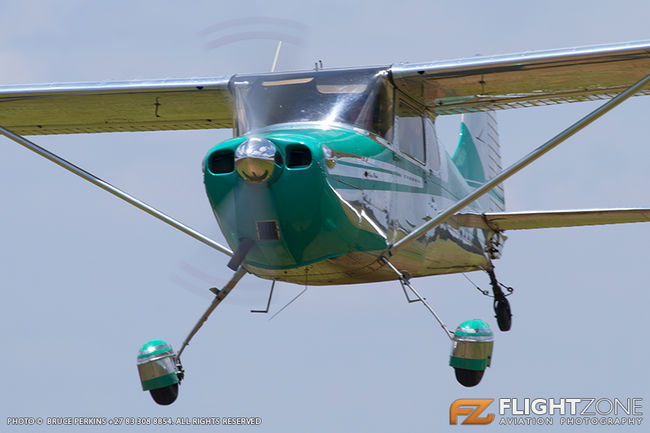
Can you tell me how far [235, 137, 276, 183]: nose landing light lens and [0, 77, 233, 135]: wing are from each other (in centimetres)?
271

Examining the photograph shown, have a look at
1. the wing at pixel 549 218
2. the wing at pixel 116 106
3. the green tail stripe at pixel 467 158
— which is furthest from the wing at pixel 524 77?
the green tail stripe at pixel 467 158

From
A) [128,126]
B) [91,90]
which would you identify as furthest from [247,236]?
[128,126]

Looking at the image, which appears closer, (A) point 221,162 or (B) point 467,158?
(A) point 221,162

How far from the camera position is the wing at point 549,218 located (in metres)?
13.5

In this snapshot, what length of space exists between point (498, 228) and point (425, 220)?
293 cm

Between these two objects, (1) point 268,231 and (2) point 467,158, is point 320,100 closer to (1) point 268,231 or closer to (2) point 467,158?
(1) point 268,231

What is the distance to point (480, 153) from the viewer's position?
54.0 ft

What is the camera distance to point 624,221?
44.7ft

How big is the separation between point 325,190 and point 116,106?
466cm

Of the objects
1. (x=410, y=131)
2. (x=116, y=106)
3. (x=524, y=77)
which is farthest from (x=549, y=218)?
(x=116, y=106)

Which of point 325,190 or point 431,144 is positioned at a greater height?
point 431,144

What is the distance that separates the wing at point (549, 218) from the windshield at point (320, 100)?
2.62 metres

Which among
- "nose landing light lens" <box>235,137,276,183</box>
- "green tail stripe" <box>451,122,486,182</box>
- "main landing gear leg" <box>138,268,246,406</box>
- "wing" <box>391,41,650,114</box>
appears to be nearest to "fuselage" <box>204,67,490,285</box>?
"nose landing light lens" <box>235,137,276,183</box>

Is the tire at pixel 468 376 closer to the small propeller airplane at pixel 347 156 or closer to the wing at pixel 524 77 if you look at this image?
the small propeller airplane at pixel 347 156
